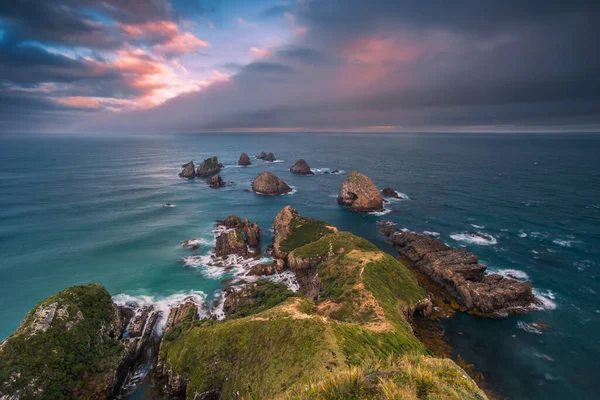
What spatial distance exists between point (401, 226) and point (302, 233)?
96.2ft

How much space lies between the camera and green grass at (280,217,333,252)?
57344mm

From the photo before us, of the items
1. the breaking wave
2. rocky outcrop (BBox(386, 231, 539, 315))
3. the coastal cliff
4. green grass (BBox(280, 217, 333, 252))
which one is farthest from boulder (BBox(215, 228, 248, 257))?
the breaking wave

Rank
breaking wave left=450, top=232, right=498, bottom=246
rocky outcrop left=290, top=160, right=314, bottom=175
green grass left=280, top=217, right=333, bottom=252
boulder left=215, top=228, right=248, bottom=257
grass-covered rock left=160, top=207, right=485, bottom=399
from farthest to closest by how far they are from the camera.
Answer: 1. rocky outcrop left=290, top=160, right=314, bottom=175
2. breaking wave left=450, top=232, right=498, bottom=246
3. boulder left=215, top=228, right=248, bottom=257
4. green grass left=280, top=217, right=333, bottom=252
5. grass-covered rock left=160, top=207, right=485, bottom=399

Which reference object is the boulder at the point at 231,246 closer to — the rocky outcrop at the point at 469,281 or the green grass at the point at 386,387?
the rocky outcrop at the point at 469,281

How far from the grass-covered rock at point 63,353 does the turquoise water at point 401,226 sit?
13.5 m

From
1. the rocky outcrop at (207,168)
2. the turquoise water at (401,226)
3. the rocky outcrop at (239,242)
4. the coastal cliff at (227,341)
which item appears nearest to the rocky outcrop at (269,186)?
the turquoise water at (401,226)

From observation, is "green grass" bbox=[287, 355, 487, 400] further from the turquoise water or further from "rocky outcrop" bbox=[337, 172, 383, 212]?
"rocky outcrop" bbox=[337, 172, 383, 212]

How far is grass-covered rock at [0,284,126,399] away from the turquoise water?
44.4 feet

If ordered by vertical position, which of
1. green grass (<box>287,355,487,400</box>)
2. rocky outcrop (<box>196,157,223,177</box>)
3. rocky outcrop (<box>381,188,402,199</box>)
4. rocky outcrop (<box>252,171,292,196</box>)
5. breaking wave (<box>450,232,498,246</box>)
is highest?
green grass (<box>287,355,487,400</box>)

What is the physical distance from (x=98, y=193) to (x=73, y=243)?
160 feet

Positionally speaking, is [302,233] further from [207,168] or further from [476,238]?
[207,168]

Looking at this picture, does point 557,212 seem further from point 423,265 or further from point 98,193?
point 98,193

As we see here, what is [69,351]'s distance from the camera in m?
28.6

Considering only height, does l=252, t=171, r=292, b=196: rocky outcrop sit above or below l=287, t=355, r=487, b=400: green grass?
below
